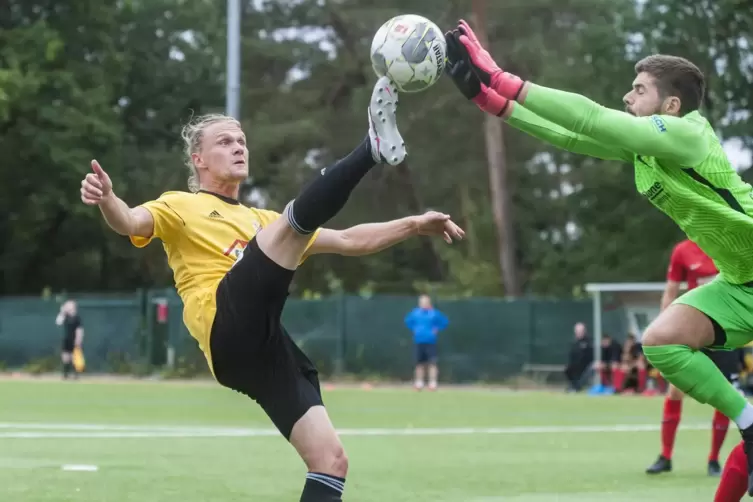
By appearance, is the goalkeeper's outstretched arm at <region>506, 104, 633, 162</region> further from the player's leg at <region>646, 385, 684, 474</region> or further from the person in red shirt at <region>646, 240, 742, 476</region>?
the player's leg at <region>646, 385, 684, 474</region>

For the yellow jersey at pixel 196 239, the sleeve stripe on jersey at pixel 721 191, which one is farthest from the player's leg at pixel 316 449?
the sleeve stripe on jersey at pixel 721 191

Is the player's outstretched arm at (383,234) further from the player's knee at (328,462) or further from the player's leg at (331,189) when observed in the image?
the player's knee at (328,462)

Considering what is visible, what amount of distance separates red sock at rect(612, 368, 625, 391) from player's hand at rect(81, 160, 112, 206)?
21.5 m

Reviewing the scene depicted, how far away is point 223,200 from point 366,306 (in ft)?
81.6

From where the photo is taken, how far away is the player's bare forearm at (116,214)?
5941 mm

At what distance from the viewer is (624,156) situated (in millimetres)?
6457

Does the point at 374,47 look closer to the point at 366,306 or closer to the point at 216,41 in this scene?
the point at 366,306

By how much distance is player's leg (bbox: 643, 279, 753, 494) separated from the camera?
6367mm

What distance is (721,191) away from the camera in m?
6.23

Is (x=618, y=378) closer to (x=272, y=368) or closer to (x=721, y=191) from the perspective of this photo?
(x=721, y=191)

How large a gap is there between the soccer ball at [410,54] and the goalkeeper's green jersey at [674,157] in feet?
1.54

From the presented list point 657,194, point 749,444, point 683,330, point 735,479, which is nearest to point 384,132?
point 657,194

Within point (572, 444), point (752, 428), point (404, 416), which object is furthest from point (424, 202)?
point (752, 428)

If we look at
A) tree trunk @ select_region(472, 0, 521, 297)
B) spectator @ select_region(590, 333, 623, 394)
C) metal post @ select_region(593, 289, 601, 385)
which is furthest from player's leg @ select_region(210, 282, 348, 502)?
tree trunk @ select_region(472, 0, 521, 297)
